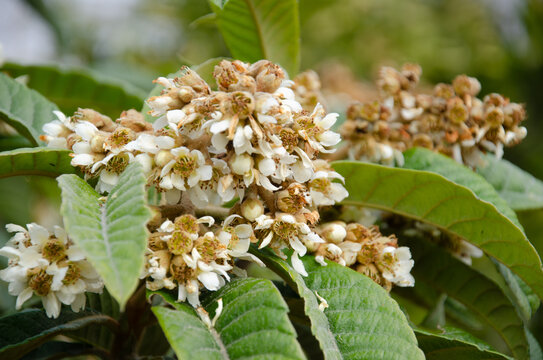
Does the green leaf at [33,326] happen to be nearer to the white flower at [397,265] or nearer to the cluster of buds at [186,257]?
the cluster of buds at [186,257]

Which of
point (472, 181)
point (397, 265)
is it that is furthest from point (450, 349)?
point (472, 181)

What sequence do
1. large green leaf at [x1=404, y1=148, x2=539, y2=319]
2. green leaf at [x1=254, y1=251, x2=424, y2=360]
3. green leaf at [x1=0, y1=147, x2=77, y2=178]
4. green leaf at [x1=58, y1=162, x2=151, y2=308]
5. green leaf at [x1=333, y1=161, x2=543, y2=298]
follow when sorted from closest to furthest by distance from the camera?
green leaf at [x1=58, y1=162, x2=151, y2=308] < green leaf at [x1=254, y1=251, x2=424, y2=360] < green leaf at [x1=0, y1=147, x2=77, y2=178] < green leaf at [x1=333, y1=161, x2=543, y2=298] < large green leaf at [x1=404, y1=148, x2=539, y2=319]

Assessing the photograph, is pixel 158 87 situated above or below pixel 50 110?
above

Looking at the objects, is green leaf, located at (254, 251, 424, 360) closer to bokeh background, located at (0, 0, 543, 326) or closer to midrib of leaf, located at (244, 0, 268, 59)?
midrib of leaf, located at (244, 0, 268, 59)

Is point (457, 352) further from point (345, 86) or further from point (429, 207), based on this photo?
point (345, 86)

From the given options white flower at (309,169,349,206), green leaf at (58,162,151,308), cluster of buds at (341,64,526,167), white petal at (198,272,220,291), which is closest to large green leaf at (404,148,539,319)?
cluster of buds at (341,64,526,167)

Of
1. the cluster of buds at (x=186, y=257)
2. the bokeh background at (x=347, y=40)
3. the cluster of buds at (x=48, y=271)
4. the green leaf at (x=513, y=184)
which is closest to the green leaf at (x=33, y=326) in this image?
the cluster of buds at (x=48, y=271)

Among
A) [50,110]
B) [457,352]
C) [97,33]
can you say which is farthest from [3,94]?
[97,33]
